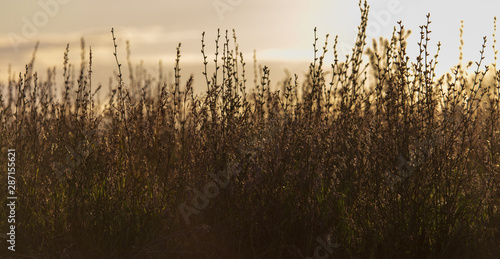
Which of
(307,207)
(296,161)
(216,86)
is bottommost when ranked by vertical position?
(307,207)

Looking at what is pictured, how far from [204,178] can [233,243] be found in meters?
0.54

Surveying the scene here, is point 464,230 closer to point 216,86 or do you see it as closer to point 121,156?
point 216,86

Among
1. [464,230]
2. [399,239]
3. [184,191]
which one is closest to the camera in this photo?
[399,239]

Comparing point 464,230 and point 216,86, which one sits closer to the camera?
point 464,230

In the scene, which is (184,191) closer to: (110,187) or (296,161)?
(110,187)

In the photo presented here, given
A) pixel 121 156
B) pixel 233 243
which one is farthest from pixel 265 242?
pixel 121 156

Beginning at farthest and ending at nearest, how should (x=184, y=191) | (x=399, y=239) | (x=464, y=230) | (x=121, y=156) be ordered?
(x=121, y=156) < (x=184, y=191) < (x=464, y=230) < (x=399, y=239)

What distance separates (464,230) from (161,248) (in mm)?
1992

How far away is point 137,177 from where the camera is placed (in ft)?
12.9

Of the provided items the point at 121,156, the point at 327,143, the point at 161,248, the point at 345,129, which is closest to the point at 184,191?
the point at 161,248

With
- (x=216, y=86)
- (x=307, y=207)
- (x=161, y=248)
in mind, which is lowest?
(x=161, y=248)

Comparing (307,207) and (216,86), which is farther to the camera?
(216,86)

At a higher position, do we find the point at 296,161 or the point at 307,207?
the point at 296,161

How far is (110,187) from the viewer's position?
12.5ft
